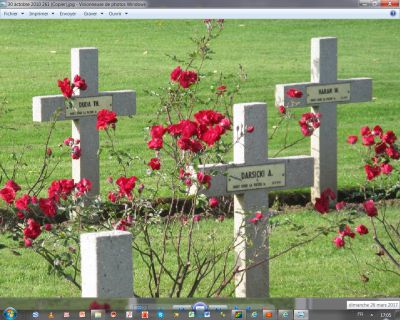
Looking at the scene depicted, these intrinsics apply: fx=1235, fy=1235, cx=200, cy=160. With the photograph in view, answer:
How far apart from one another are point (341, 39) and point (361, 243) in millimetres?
12643

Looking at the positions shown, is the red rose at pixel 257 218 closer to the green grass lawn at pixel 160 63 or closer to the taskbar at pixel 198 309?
the taskbar at pixel 198 309

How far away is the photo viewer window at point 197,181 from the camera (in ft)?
12.9

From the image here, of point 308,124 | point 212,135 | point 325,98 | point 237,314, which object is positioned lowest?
point 237,314

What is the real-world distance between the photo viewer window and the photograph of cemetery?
0.02 meters

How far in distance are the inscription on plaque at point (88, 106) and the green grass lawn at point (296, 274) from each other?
1777mm

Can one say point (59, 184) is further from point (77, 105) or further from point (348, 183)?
point (348, 183)

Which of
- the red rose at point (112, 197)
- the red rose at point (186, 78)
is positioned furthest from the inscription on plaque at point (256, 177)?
the red rose at point (112, 197)

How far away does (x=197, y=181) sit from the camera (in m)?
5.77

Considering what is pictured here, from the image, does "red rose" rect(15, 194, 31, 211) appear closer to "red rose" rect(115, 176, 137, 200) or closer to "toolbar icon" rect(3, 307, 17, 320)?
"red rose" rect(115, 176, 137, 200)

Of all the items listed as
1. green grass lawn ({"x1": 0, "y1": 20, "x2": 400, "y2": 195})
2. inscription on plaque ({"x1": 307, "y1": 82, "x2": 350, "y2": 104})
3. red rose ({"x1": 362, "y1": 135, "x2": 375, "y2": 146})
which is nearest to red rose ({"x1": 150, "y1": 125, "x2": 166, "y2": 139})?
red rose ({"x1": 362, "y1": 135, "x2": 375, "y2": 146})

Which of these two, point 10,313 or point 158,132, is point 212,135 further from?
point 10,313

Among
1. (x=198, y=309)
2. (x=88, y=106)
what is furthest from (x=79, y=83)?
(x=198, y=309)

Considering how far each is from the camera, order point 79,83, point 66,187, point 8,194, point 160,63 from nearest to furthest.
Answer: point 8,194 < point 66,187 < point 79,83 < point 160,63

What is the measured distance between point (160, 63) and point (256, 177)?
36.2ft
